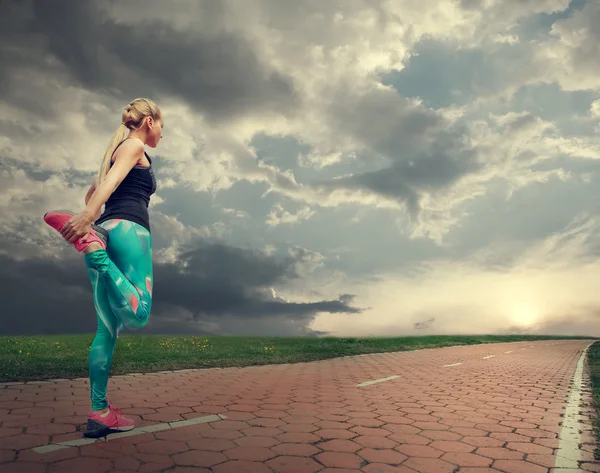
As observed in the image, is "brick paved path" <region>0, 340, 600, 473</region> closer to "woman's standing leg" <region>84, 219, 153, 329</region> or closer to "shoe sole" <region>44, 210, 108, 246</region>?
"woman's standing leg" <region>84, 219, 153, 329</region>

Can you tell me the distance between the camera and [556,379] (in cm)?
912

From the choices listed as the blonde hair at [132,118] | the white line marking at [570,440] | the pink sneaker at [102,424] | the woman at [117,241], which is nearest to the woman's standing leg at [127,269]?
the woman at [117,241]

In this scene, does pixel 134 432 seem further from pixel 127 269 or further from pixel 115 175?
pixel 115 175

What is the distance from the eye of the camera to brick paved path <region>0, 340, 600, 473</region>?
3.13 m

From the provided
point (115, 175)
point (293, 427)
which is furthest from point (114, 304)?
point (293, 427)

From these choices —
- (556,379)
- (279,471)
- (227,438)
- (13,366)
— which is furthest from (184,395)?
(556,379)

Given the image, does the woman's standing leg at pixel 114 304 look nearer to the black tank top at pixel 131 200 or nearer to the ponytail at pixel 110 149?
the black tank top at pixel 131 200

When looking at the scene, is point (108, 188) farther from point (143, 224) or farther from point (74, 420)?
point (74, 420)

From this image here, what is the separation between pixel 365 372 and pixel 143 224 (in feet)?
21.6

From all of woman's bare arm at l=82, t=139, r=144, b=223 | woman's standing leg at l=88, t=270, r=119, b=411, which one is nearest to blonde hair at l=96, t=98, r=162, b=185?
woman's bare arm at l=82, t=139, r=144, b=223

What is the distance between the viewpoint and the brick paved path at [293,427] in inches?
123

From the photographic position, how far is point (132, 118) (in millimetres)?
3688

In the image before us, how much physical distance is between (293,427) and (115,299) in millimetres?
2000

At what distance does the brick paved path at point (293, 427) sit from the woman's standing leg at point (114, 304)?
10.1 inches
